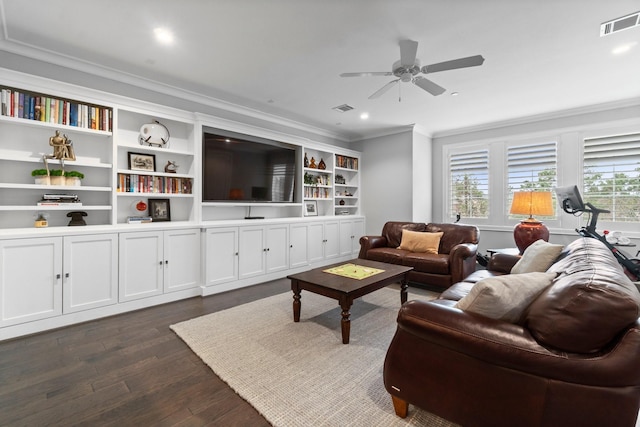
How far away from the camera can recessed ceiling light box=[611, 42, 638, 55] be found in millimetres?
2736

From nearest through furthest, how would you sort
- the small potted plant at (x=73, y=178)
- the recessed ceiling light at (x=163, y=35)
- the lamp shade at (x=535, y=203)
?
the recessed ceiling light at (x=163, y=35)
the small potted plant at (x=73, y=178)
the lamp shade at (x=535, y=203)

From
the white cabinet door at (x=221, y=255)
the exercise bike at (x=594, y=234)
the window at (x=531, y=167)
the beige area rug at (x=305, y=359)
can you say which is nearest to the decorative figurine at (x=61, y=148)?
the white cabinet door at (x=221, y=255)

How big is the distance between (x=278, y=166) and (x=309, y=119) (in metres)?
1.07

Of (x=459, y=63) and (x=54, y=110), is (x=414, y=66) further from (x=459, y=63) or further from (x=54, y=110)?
(x=54, y=110)

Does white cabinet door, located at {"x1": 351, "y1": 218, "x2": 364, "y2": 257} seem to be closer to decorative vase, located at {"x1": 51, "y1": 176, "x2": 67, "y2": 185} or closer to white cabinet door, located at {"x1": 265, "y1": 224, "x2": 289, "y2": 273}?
white cabinet door, located at {"x1": 265, "y1": 224, "x2": 289, "y2": 273}

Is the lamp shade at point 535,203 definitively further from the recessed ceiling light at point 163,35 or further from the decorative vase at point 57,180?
the decorative vase at point 57,180

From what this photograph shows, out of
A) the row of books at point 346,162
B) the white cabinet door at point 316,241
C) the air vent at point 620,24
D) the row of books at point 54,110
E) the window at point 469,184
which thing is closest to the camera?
the air vent at point 620,24

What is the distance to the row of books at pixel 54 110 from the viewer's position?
8.92 feet

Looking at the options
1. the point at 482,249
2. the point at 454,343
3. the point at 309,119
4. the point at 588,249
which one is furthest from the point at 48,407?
the point at 482,249

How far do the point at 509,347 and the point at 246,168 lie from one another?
3927mm

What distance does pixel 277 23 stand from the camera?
8.00 feet

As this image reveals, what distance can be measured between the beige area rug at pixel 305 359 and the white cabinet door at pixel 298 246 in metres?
1.43

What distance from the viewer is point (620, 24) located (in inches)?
93.8

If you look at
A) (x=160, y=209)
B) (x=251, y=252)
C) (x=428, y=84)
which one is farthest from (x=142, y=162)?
(x=428, y=84)
